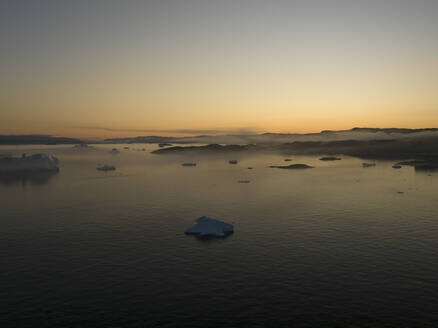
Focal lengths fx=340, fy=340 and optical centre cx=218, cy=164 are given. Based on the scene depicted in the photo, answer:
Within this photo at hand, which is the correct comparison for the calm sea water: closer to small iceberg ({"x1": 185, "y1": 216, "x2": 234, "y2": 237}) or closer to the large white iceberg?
small iceberg ({"x1": 185, "y1": 216, "x2": 234, "y2": 237})

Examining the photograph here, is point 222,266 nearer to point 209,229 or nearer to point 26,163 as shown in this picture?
point 209,229

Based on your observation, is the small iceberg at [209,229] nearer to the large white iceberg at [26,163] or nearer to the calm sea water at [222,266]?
the calm sea water at [222,266]

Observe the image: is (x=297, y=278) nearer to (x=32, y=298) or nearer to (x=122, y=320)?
(x=122, y=320)

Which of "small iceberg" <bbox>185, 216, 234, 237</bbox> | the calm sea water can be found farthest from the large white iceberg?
"small iceberg" <bbox>185, 216, 234, 237</bbox>

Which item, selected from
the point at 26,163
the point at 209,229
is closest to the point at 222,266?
the point at 209,229

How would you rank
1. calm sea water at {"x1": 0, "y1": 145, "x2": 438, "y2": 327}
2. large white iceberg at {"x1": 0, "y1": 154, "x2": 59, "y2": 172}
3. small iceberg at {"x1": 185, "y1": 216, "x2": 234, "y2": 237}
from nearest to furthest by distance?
calm sea water at {"x1": 0, "y1": 145, "x2": 438, "y2": 327} < small iceberg at {"x1": 185, "y1": 216, "x2": 234, "y2": 237} < large white iceberg at {"x1": 0, "y1": 154, "x2": 59, "y2": 172}
